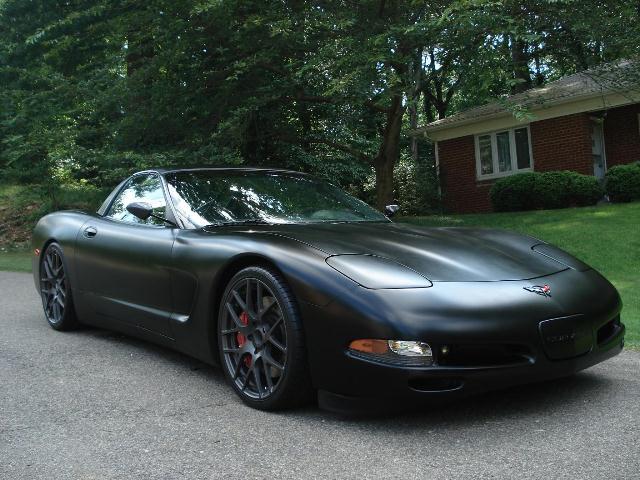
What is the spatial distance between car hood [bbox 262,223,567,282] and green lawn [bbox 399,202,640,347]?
1.97 metres

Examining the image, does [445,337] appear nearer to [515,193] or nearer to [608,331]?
[608,331]

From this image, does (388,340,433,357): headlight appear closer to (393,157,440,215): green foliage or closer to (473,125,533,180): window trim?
(473,125,533,180): window trim

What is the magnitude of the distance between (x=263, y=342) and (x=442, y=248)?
1069mm

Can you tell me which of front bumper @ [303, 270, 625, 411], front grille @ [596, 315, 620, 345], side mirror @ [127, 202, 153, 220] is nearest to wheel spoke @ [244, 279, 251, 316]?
front bumper @ [303, 270, 625, 411]

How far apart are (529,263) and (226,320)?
5.46 feet

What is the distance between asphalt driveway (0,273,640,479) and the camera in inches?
105

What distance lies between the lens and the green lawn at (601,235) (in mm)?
7844

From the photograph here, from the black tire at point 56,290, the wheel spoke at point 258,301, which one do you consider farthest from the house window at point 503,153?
the wheel spoke at point 258,301

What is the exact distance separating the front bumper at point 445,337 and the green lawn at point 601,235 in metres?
2.39

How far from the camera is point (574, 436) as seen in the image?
2920 mm

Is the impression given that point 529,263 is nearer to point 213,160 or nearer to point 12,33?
point 213,160

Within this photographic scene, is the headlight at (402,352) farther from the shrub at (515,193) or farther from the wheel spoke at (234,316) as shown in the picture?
the shrub at (515,193)

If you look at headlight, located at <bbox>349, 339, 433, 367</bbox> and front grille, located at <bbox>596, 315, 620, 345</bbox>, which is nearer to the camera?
headlight, located at <bbox>349, 339, 433, 367</bbox>

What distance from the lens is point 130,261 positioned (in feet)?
14.9
